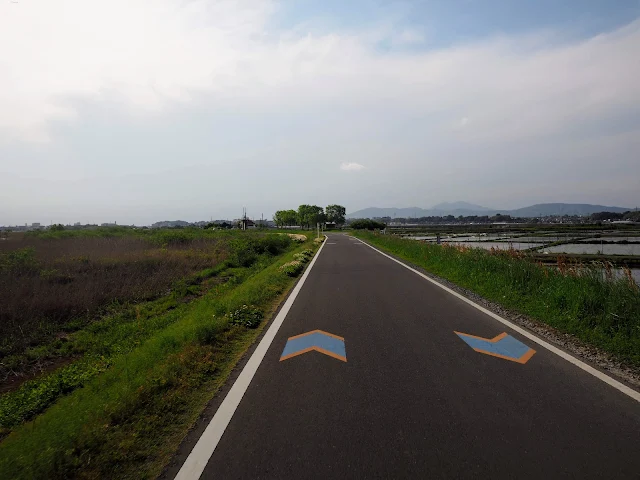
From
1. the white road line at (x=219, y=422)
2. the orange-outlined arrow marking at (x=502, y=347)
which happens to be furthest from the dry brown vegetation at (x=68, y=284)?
the orange-outlined arrow marking at (x=502, y=347)

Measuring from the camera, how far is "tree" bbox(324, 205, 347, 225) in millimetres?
162375

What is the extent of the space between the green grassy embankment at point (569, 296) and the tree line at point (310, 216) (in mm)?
135031

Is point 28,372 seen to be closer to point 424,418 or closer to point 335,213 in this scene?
point 424,418

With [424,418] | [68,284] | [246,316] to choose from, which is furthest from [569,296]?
[68,284]

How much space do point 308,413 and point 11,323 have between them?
890cm

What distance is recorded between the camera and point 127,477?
120 inches

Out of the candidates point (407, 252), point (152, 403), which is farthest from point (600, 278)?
point (407, 252)

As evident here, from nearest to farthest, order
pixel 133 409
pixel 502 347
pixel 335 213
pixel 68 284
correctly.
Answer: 1. pixel 133 409
2. pixel 502 347
3. pixel 68 284
4. pixel 335 213

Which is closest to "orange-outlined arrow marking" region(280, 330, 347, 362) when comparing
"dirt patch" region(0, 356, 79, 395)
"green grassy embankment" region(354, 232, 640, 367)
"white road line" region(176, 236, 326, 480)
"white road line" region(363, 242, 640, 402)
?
"white road line" region(176, 236, 326, 480)

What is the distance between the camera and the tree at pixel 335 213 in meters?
162

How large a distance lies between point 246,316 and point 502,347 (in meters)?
4.81

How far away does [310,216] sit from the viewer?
147625mm

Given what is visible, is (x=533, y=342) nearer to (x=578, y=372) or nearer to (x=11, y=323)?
(x=578, y=372)

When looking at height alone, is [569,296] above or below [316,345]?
above
